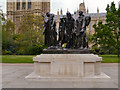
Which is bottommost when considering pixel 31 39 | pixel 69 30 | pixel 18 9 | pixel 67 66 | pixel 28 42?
pixel 67 66

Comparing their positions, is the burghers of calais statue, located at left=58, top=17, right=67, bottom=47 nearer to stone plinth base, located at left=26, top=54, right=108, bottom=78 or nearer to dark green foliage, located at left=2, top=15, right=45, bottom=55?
stone plinth base, located at left=26, top=54, right=108, bottom=78

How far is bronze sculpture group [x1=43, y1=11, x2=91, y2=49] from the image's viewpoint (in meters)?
9.85

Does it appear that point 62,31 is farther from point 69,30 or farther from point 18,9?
point 18,9

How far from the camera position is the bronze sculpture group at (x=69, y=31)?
9.85 m

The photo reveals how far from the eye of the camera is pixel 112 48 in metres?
26.8

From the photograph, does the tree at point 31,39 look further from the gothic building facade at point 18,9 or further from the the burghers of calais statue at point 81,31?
the gothic building facade at point 18,9

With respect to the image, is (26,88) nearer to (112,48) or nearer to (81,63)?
(81,63)

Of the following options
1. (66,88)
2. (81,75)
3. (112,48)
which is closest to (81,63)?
(81,75)

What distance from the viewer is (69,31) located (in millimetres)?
10109

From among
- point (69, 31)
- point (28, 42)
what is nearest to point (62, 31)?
point (69, 31)

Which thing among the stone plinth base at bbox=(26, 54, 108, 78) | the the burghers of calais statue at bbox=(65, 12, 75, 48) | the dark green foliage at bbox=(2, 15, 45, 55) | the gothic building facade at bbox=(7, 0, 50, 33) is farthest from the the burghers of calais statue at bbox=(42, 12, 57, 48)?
the gothic building facade at bbox=(7, 0, 50, 33)

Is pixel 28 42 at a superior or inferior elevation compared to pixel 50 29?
inferior

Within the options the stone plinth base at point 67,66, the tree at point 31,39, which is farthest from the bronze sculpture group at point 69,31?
the tree at point 31,39

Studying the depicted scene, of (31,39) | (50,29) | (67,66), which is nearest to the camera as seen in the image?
(67,66)
